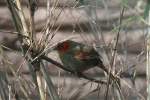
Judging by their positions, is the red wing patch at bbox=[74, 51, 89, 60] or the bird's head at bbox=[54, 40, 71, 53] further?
the bird's head at bbox=[54, 40, 71, 53]

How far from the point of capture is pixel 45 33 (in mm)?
1650

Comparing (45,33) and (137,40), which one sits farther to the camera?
(137,40)

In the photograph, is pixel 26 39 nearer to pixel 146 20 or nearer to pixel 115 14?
pixel 146 20

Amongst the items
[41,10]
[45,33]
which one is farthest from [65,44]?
[45,33]

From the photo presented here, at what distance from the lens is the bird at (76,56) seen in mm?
2379

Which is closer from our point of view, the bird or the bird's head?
the bird

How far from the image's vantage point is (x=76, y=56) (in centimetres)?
251

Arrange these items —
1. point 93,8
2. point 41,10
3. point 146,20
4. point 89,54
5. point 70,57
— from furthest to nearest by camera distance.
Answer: point 41,10 → point 70,57 → point 89,54 → point 93,8 → point 146,20

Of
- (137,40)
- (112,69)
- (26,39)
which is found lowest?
(137,40)

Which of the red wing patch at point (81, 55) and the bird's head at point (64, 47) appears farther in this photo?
the bird's head at point (64, 47)

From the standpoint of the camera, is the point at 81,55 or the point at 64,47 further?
the point at 64,47

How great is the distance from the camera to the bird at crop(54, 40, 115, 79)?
7.80ft

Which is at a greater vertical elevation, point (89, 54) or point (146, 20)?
point (146, 20)

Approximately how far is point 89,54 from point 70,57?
0.19m
